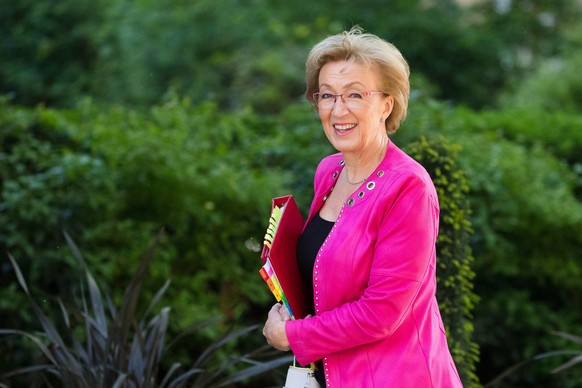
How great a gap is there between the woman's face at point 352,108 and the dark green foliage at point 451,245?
3.74 ft

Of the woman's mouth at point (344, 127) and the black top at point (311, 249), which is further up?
the woman's mouth at point (344, 127)

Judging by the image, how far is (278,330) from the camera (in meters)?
2.79

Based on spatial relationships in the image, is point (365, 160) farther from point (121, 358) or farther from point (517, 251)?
point (517, 251)

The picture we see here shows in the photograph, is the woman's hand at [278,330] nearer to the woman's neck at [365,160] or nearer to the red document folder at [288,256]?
the red document folder at [288,256]

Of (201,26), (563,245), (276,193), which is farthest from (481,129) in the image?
(201,26)

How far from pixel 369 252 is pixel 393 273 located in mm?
102

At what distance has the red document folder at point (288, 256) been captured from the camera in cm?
283

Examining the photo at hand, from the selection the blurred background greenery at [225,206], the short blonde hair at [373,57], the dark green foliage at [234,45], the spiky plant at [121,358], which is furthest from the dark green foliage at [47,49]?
the short blonde hair at [373,57]

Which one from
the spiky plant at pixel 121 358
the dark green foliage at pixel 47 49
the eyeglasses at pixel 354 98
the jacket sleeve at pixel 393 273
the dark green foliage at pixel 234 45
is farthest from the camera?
the dark green foliage at pixel 47 49

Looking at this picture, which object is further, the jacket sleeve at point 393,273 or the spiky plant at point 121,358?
the spiky plant at point 121,358

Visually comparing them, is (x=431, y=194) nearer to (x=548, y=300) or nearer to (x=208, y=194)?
(x=208, y=194)

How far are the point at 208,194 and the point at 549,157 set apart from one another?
2477mm

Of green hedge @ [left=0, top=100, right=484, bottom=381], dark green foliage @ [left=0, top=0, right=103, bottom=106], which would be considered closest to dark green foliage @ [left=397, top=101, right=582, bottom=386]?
green hedge @ [left=0, top=100, right=484, bottom=381]

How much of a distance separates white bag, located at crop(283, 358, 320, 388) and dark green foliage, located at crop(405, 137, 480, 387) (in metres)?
1.26
